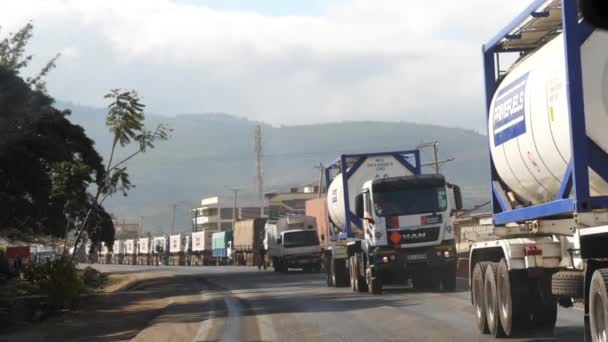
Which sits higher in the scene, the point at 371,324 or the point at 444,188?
the point at 444,188

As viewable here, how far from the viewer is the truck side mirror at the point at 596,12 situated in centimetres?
485

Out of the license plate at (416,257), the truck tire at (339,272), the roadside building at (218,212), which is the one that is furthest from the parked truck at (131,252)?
the license plate at (416,257)

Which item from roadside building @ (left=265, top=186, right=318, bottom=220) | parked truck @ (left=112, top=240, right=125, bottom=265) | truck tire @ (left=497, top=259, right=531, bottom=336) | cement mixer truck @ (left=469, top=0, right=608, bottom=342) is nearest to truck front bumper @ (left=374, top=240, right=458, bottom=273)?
cement mixer truck @ (left=469, top=0, right=608, bottom=342)

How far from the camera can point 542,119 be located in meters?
11.0

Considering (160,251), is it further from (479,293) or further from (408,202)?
(479,293)

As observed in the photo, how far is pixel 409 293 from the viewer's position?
2470 centimetres

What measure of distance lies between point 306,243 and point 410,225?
25.1 meters

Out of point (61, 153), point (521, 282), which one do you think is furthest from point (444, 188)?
point (61, 153)

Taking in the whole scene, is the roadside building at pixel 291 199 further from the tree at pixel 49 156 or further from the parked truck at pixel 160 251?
the tree at pixel 49 156

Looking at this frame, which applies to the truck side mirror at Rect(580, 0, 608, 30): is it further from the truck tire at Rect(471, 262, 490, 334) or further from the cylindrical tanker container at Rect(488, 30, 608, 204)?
the truck tire at Rect(471, 262, 490, 334)

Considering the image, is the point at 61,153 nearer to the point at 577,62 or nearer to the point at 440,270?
the point at 440,270

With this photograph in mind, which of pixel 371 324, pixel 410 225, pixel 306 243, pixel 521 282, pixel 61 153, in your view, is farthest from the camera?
pixel 306 243

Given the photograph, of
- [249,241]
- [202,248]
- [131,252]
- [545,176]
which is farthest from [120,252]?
[545,176]

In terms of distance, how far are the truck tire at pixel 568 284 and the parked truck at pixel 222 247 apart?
7027 centimetres
